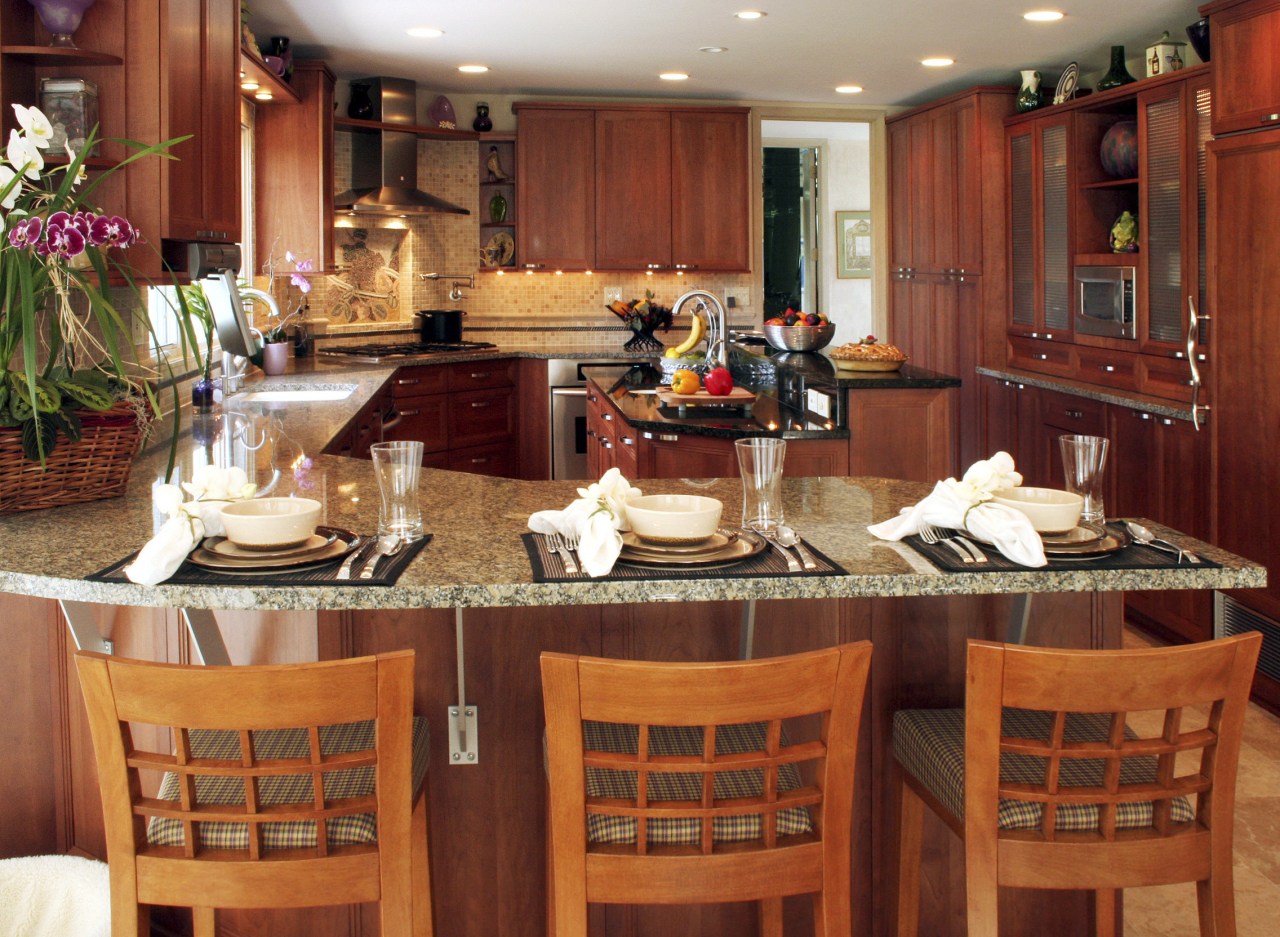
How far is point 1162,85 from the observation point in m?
5.05

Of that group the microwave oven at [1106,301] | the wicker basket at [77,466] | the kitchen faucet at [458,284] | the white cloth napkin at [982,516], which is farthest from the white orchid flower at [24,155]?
the kitchen faucet at [458,284]

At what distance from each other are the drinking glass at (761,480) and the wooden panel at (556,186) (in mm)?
5657

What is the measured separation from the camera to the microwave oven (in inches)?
210

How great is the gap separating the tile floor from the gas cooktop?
14.4 ft

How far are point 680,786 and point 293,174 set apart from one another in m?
5.33

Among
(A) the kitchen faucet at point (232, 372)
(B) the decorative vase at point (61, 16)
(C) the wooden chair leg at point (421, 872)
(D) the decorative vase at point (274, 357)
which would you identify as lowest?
(C) the wooden chair leg at point (421, 872)

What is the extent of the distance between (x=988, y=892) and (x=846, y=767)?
287mm

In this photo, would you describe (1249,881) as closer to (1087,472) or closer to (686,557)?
(1087,472)

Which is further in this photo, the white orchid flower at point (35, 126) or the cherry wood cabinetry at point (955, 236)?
the cherry wood cabinetry at point (955, 236)

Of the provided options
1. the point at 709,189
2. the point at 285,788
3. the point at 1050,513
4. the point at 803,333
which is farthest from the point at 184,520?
the point at 709,189

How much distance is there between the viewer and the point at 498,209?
7590mm

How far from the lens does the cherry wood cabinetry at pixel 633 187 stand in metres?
7.45

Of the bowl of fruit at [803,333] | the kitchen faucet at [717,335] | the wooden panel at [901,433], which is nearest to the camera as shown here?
the wooden panel at [901,433]

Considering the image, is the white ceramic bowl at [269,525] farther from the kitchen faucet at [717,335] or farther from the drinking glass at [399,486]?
the kitchen faucet at [717,335]
